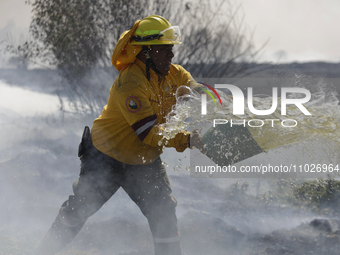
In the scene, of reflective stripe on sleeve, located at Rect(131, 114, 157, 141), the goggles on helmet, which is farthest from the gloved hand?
the goggles on helmet

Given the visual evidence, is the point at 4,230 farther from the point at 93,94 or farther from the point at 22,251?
the point at 93,94

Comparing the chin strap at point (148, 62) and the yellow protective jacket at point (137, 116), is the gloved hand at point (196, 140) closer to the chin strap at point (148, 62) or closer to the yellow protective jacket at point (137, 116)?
the yellow protective jacket at point (137, 116)

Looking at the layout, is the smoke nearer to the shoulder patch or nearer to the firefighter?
the firefighter

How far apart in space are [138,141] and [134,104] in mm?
402

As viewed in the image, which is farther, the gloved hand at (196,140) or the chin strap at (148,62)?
the chin strap at (148,62)

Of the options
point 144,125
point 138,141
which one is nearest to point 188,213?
point 138,141

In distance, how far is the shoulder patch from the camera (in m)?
2.31

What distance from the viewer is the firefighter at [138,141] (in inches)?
92.8

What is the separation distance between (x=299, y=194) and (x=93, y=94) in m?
4.59

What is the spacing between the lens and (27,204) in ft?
14.8

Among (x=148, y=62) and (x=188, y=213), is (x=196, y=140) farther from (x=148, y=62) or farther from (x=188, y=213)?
(x=188, y=213)

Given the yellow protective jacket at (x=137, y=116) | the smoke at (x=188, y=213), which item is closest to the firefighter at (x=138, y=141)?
the yellow protective jacket at (x=137, y=116)

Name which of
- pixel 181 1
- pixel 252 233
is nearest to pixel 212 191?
pixel 252 233

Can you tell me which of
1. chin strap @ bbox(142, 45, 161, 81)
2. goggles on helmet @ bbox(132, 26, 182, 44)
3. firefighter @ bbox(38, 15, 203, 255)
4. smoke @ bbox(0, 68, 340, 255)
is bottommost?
smoke @ bbox(0, 68, 340, 255)
